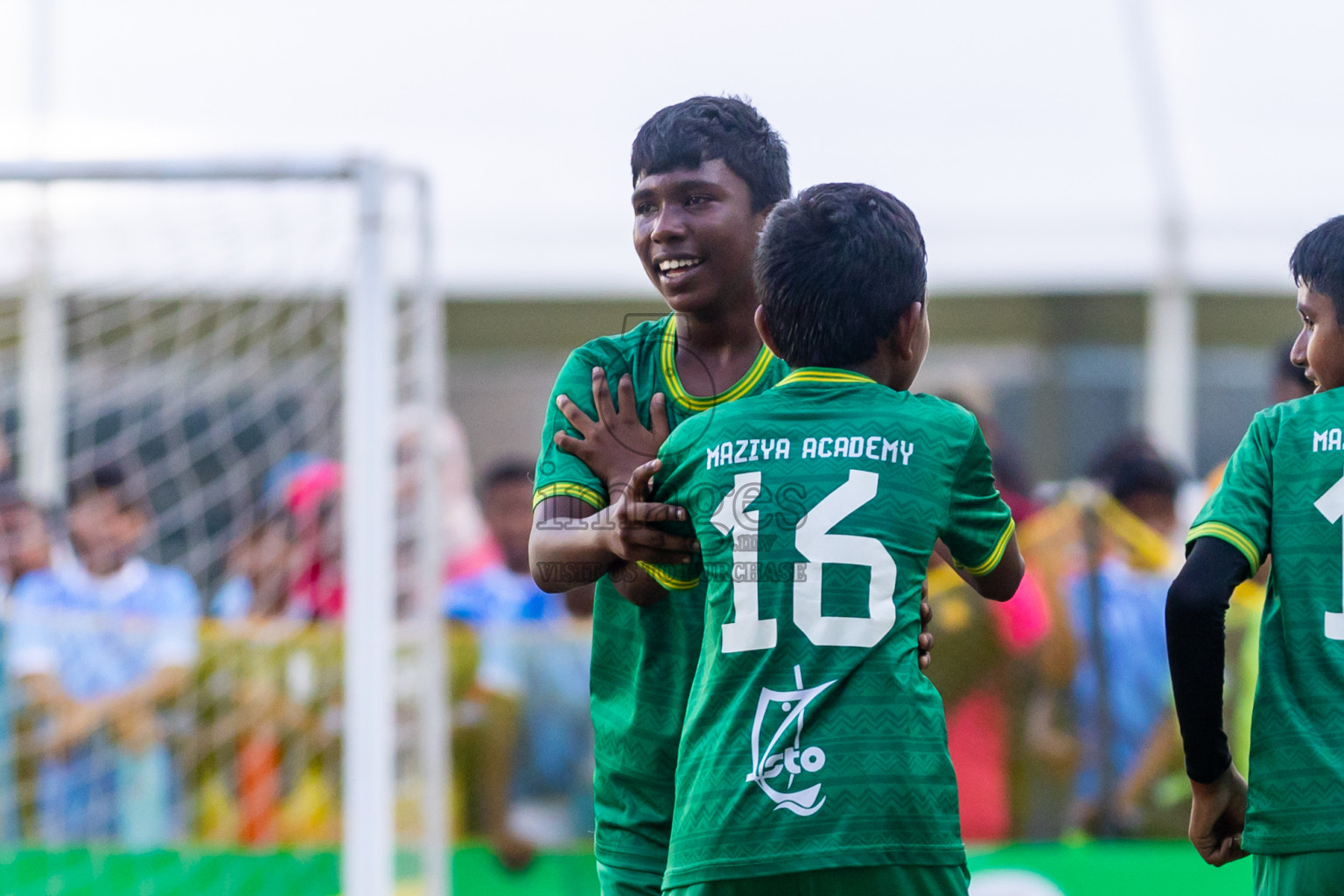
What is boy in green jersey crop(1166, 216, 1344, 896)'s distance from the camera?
223 centimetres

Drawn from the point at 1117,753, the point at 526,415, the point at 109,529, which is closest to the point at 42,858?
the point at 109,529

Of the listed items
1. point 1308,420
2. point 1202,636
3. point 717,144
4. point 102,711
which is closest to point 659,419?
point 717,144

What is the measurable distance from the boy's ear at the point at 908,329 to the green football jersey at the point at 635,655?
1.12 feet

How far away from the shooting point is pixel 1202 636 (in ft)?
7.42

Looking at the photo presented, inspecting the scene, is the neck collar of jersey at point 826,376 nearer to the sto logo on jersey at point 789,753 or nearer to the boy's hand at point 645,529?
the boy's hand at point 645,529

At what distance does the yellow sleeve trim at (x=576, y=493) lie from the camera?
2436 mm

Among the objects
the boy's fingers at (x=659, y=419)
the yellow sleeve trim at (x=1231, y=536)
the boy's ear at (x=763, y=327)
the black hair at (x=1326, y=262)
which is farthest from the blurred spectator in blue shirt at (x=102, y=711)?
the black hair at (x=1326, y=262)

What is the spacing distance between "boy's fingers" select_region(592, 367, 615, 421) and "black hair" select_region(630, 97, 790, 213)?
1.13ft

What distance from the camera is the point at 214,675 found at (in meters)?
5.98

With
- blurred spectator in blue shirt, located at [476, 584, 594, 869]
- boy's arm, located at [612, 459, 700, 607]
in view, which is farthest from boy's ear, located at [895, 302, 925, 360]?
blurred spectator in blue shirt, located at [476, 584, 594, 869]

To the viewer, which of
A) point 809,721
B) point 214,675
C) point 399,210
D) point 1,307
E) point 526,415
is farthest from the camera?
point 526,415

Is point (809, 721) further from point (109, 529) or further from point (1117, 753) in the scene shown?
point (109, 529)

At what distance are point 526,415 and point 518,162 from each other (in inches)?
72.5

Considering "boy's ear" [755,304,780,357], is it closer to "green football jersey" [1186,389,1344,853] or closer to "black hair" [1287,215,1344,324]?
"green football jersey" [1186,389,1344,853]
